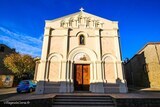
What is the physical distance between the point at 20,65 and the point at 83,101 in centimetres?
2447

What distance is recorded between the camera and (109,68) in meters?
12.8

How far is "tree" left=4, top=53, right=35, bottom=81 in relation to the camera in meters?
27.6

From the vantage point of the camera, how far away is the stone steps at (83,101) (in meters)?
8.23

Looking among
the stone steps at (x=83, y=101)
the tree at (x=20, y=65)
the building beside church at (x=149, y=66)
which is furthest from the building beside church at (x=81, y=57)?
the tree at (x=20, y=65)

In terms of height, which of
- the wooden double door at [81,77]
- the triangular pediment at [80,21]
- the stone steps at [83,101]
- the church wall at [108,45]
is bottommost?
the stone steps at [83,101]

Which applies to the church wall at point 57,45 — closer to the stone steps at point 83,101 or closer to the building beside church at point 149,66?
the stone steps at point 83,101

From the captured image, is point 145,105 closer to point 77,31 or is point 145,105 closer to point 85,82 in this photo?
point 85,82

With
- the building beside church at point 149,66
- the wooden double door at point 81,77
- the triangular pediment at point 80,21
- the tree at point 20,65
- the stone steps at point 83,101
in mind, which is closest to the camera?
the stone steps at point 83,101

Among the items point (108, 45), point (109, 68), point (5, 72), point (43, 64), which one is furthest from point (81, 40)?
point (5, 72)

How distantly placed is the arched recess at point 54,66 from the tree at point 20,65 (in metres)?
18.7

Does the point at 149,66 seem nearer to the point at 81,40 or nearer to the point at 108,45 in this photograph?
the point at 108,45

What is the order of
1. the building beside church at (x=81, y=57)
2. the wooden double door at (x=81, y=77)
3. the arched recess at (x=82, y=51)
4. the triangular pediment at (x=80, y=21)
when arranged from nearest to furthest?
the building beside church at (x=81, y=57) → the wooden double door at (x=81, y=77) → the arched recess at (x=82, y=51) → the triangular pediment at (x=80, y=21)

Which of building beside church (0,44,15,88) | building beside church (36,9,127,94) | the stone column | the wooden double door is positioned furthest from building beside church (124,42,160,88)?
building beside church (0,44,15,88)

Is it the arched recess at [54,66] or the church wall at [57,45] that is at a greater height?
the church wall at [57,45]
